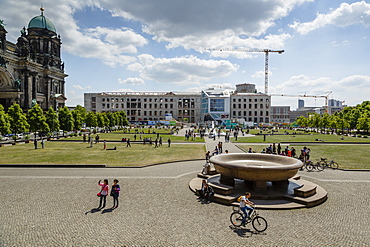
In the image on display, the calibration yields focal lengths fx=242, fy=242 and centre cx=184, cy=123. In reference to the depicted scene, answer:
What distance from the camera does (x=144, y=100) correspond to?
15088 centimetres

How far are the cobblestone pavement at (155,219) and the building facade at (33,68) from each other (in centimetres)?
7293

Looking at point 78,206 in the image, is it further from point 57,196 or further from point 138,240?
point 138,240

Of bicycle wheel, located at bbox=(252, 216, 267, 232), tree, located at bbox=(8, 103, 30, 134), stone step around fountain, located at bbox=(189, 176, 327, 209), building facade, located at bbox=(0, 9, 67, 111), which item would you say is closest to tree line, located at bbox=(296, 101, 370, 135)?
stone step around fountain, located at bbox=(189, 176, 327, 209)

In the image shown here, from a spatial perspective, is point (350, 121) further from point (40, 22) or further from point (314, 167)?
point (40, 22)

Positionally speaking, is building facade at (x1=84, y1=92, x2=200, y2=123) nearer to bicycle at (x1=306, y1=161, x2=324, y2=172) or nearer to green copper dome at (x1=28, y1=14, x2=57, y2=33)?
green copper dome at (x1=28, y1=14, x2=57, y2=33)

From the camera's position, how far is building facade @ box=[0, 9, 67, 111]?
7344 cm

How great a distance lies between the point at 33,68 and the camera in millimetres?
82062

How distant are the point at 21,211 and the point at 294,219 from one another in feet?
40.4

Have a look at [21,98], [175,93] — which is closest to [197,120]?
[175,93]

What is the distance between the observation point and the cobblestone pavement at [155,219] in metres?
8.73


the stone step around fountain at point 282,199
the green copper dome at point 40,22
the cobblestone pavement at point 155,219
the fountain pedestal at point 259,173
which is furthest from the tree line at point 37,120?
the stone step around fountain at point 282,199

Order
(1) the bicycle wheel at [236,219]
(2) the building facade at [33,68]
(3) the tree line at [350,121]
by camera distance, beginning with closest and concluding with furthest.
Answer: (1) the bicycle wheel at [236,219] < (3) the tree line at [350,121] < (2) the building facade at [33,68]

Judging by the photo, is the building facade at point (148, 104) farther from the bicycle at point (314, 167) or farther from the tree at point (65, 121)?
the bicycle at point (314, 167)

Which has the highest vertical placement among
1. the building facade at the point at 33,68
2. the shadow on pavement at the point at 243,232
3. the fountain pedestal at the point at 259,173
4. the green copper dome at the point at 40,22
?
the green copper dome at the point at 40,22
